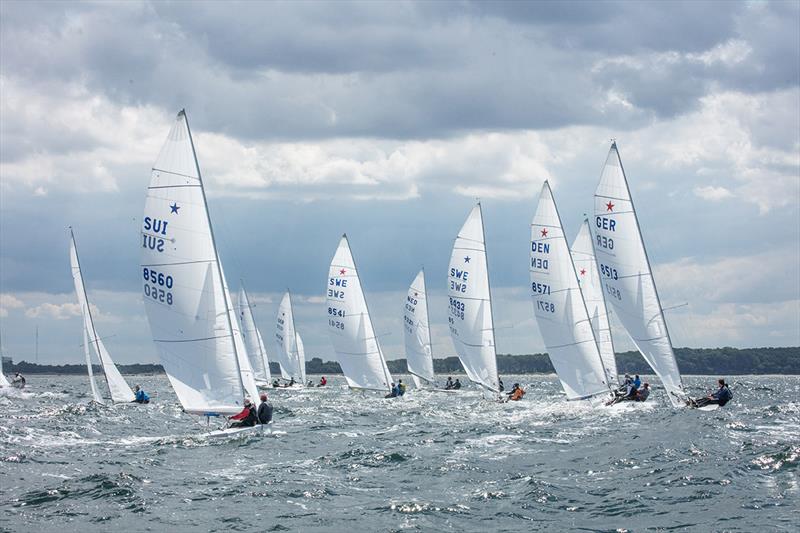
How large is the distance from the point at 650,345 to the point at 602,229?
4.72 meters

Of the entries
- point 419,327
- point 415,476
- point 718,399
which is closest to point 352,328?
point 419,327

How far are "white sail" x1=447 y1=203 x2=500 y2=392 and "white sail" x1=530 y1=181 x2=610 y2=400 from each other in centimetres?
677

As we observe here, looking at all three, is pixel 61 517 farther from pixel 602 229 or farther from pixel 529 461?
pixel 602 229

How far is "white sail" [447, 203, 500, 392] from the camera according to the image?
4862cm

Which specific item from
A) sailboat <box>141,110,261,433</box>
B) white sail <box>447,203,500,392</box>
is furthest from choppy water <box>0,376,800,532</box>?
white sail <box>447,203,500,392</box>

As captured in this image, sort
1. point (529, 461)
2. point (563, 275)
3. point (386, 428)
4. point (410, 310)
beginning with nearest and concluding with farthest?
point (529, 461) → point (386, 428) → point (563, 275) → point (410, 310)

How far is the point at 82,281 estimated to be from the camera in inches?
1809

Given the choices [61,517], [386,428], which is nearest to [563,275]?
[386,428]

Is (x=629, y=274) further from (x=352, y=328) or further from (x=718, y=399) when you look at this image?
(x=352, y=328)

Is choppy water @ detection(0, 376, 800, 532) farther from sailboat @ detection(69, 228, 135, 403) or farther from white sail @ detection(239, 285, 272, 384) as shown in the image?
white sail @ detection(239, 285, 272, 384)

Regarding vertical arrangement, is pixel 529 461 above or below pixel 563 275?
below

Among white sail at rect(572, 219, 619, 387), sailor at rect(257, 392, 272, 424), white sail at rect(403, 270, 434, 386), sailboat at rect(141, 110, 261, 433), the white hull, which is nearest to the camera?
sailboat at rect(141, 110, 261, 433)

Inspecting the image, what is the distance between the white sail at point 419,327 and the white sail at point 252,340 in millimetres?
18852

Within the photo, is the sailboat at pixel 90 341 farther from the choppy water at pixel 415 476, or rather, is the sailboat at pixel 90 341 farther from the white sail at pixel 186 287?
the white sail at pixel 186 287
